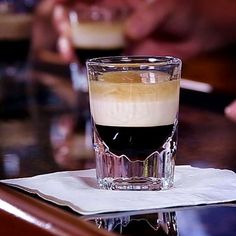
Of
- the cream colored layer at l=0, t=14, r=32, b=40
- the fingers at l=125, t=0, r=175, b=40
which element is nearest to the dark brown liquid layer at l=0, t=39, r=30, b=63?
the cream colored layer at l=0, t=14, r=32, b=40

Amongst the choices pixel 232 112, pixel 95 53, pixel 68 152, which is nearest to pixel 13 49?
pixel 95 53

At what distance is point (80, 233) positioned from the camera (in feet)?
2.17

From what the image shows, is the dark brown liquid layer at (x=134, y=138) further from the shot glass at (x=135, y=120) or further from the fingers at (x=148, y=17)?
the fingers at (x=148, y=17)

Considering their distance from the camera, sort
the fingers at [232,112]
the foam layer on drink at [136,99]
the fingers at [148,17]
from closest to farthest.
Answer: the foam layer on drink at [136,99] < the fingers at [232,112] < the fingers at [148,17]

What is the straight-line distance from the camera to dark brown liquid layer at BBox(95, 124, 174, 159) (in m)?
0.98

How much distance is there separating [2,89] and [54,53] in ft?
3.00

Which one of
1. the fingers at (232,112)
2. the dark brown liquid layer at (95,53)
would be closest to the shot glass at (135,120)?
the fingers at (232,112)

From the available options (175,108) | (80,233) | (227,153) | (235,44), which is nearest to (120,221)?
(80,233)

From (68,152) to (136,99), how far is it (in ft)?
0.94

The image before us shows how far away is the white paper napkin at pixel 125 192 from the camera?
84cm

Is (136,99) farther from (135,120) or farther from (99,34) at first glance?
(99,34)

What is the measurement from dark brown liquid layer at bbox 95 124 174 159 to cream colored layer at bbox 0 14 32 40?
1283 mm

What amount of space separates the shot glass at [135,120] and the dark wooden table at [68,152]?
108mm

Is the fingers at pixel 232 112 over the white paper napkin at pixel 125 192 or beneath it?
beneath
